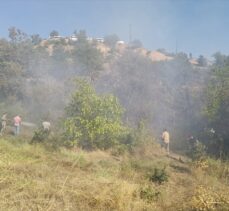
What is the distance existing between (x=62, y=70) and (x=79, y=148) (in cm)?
2113

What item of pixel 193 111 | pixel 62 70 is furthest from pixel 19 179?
pixel 62 70

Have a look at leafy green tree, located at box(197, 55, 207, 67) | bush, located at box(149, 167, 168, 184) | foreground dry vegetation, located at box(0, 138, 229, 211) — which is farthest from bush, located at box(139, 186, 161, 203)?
leafy green tree, located at box(197, 55, 207, 67)

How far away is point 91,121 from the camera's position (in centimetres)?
1802

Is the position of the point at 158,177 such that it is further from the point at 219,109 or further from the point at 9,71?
the point at 9,71

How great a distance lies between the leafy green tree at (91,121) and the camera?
17.8m

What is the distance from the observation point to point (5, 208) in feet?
23.2

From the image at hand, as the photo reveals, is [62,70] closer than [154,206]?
No

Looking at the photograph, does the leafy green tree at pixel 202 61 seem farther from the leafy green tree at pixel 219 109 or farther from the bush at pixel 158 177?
the bush at pixel 158 177

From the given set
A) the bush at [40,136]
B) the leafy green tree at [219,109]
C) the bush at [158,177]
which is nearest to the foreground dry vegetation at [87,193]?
the bush at [158,177]

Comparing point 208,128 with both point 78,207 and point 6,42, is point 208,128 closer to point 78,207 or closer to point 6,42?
point 78,207

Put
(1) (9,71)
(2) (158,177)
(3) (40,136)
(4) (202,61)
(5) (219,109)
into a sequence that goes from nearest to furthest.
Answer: (2) (158,177)
(3) (40,136)
(5) (219,109)
(1) (9,71)
(4) (202,61)

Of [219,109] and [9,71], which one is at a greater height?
[9,71]

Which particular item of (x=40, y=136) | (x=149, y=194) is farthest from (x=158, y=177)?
(x=40, y=136)

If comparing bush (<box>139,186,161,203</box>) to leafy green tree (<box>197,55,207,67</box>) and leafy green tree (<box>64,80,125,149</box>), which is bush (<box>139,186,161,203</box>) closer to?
leafy green tree (<box>64,80,125,149</box>)
